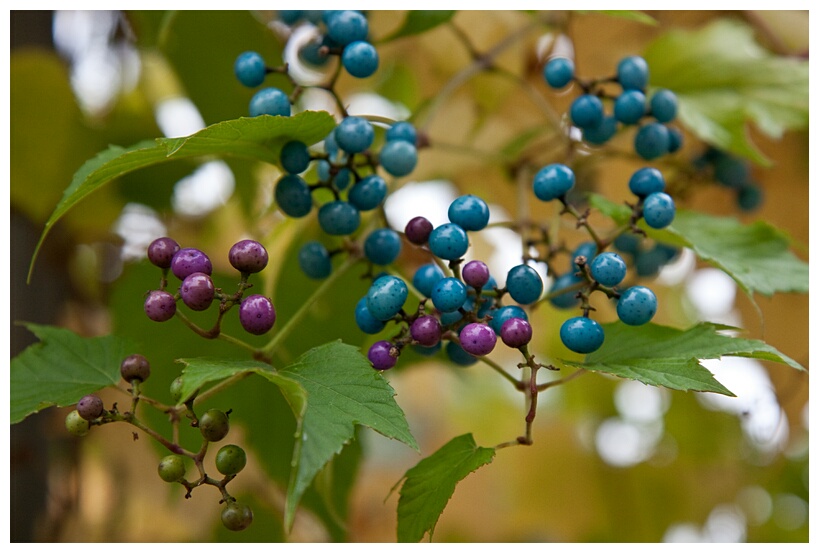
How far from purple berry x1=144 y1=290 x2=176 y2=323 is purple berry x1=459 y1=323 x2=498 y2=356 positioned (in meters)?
0.17

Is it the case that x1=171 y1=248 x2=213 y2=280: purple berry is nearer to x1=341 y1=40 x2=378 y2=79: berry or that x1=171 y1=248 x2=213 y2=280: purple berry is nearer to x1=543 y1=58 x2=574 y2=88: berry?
x1=341 y1=40 x2=378 y2=79: berry

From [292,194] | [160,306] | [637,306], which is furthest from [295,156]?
[637,306]

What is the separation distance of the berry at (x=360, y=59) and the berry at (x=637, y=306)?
0.79ft

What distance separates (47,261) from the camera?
968 mm

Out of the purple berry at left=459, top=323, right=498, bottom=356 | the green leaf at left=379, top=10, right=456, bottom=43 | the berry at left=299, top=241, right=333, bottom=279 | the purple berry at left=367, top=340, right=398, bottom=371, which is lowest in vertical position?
the purple berry at left=367, top=340, right=398, bottom=371

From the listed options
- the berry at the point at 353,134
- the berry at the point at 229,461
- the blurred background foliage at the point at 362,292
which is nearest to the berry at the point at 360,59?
the berry at the point at 353,134

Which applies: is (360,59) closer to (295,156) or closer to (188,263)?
(295,156)

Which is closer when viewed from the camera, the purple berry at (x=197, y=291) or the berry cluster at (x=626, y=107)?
the purple berry at (x=197, y=291)

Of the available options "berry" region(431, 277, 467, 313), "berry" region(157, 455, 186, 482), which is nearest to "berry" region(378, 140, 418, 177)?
"berry" region(431, 277, 467, 313)

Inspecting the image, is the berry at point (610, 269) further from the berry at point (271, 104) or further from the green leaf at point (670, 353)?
the berry at point (271, 104)

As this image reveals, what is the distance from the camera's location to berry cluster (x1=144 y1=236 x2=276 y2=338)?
422 millimetres

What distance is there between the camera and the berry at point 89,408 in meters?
0.42

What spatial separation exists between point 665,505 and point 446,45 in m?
0.71

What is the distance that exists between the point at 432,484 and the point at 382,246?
168 millimetres
